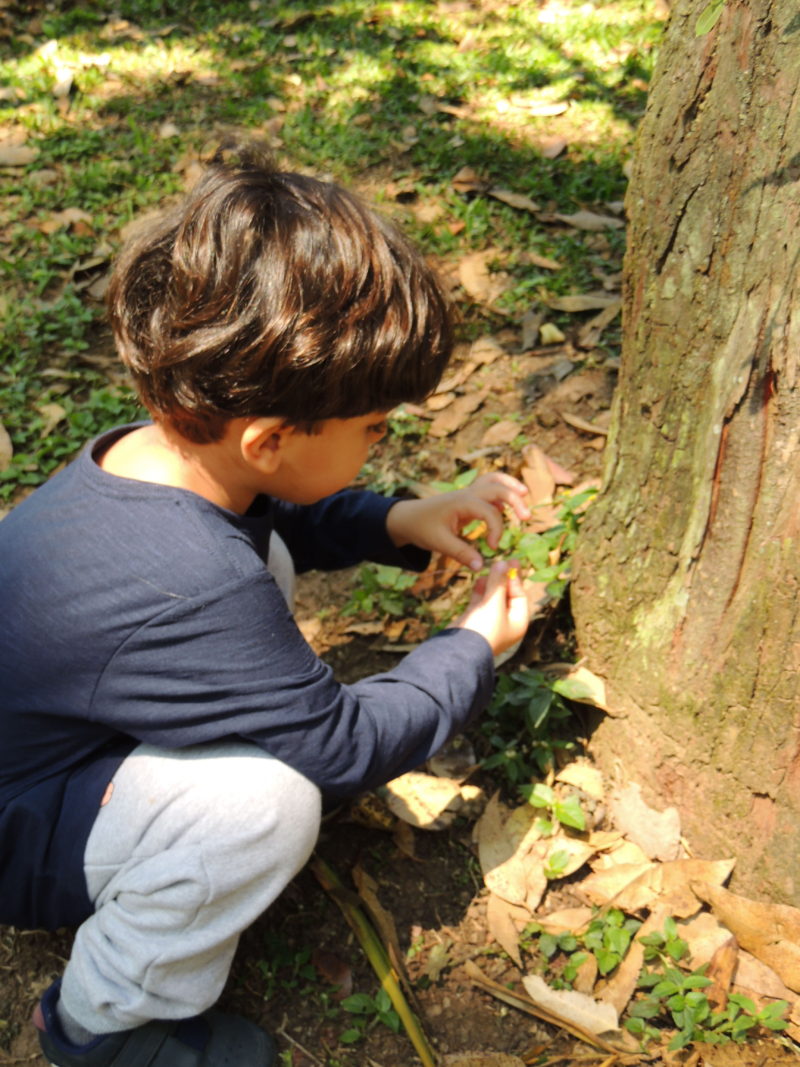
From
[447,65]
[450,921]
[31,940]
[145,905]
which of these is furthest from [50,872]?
[447,65]

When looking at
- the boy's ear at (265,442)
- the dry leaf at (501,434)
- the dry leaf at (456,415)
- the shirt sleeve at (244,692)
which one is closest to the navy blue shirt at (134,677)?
the shirt sleeve at (244,692)

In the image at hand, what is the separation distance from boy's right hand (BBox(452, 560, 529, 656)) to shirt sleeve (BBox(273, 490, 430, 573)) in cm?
34

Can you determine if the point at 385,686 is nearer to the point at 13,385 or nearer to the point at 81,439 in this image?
the point at 81,439

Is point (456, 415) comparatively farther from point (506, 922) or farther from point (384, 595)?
point (506, 922)

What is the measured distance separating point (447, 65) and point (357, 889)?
13.0ft

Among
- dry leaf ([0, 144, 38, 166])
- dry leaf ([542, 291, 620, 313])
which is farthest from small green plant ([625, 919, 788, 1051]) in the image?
dry leaf ([0, 144, 38, 166])

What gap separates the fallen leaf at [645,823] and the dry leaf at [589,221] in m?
2.31

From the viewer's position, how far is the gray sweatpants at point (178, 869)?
1684 mm

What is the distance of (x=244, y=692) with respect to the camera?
167cm

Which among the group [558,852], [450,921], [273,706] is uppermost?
[273,706]

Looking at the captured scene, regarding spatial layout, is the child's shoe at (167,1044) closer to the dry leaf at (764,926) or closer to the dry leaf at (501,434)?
the dry leaf at (764,926)

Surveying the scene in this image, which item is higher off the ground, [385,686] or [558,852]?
[385,686]

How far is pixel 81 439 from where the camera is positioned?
10.6 feet

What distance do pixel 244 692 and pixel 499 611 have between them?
625mm
